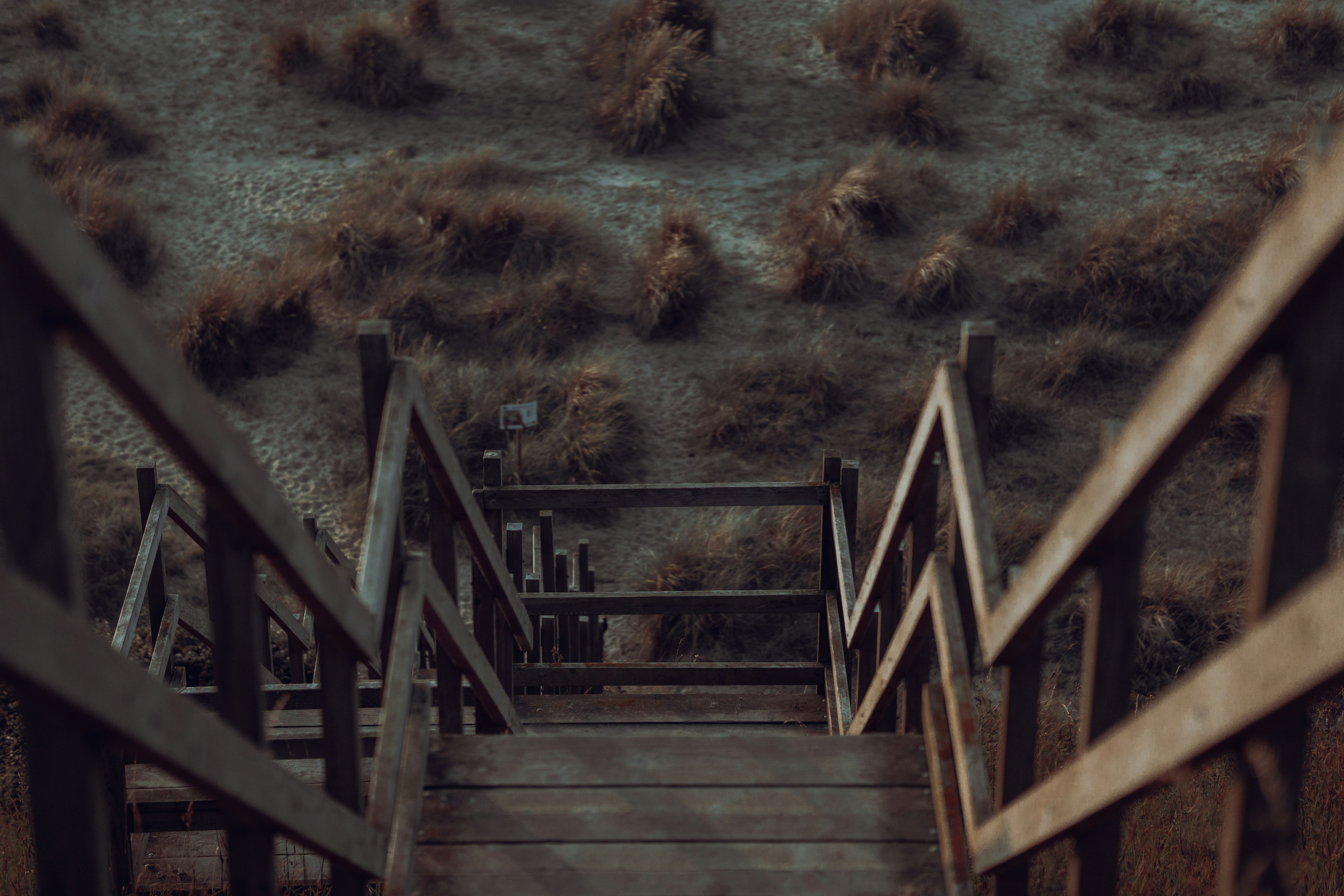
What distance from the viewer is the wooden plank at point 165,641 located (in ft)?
13.9

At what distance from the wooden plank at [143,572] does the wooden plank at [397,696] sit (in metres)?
2.03

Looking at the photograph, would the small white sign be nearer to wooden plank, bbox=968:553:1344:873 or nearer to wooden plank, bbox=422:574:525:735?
wooden plank, bbox=422:574:525:735

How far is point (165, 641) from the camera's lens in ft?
14.6

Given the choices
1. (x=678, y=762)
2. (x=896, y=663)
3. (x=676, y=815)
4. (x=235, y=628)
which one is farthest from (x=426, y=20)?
(x=235, y=628)

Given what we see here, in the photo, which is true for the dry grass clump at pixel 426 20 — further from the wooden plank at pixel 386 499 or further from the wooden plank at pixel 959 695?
the wooden plank at pixel 959 695

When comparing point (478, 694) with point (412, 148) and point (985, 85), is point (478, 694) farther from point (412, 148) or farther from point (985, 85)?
point (985, 85)

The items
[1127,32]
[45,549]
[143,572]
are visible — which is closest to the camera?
[45,549]

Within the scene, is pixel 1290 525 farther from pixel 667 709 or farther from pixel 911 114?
pixel 911 114

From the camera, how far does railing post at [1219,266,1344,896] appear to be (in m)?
1.15

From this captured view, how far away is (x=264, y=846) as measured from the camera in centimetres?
160

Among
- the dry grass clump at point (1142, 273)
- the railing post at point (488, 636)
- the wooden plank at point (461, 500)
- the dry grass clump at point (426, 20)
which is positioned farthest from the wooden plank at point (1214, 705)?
the dry grass clump at point (426, 20)

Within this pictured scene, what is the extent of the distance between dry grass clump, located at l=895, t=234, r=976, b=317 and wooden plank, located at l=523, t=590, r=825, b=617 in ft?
18.3

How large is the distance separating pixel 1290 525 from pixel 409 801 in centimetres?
182

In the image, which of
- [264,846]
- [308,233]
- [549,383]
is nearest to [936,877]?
[264,846]
